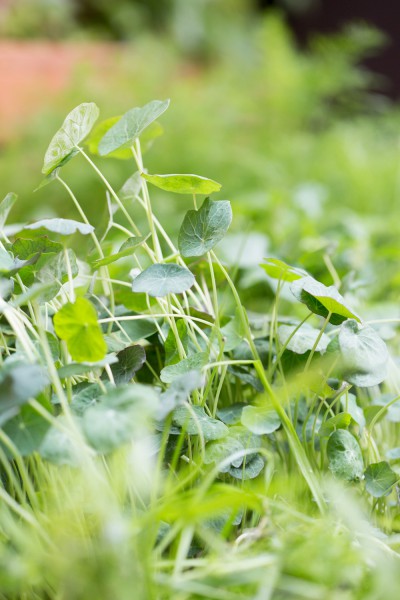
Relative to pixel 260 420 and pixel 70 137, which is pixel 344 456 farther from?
pixel 70 137

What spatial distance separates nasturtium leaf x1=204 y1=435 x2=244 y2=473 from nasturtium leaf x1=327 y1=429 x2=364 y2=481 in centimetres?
8

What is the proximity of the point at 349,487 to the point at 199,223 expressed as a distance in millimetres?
258

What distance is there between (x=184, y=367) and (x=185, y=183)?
0.15 metres

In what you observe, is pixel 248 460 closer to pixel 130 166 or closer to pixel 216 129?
pixel 130 166

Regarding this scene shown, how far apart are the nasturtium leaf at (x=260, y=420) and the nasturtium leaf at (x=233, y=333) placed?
0.23 ft

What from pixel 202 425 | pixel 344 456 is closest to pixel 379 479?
pixel 344 456

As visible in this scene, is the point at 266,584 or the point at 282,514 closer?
the point at 266,584

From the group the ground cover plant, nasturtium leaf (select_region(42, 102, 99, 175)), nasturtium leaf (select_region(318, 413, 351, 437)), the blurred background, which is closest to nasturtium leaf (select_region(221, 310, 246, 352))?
the ground cover plant

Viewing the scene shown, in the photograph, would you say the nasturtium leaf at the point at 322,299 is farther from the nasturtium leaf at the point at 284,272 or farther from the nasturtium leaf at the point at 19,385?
the nasturtium leaf at the point at 19,385

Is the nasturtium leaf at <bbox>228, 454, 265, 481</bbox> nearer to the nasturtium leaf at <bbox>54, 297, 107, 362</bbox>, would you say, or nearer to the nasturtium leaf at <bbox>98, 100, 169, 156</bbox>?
the nasturtium leaf at <bbox>54, 297, 107, 362</bbox>

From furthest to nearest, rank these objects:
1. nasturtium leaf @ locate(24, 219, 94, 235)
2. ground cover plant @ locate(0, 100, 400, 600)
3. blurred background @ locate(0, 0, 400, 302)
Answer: blurred background @ locate(0, 0, 400, 302)
nasturtium leaf @ locate(24, 219, 94, 235)
ground cover plant @ locate(0, 100, 400, 600)

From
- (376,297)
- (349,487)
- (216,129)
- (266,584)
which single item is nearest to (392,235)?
(376,297)

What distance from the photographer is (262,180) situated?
173 cm

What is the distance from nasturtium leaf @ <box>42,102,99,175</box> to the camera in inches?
19.4
